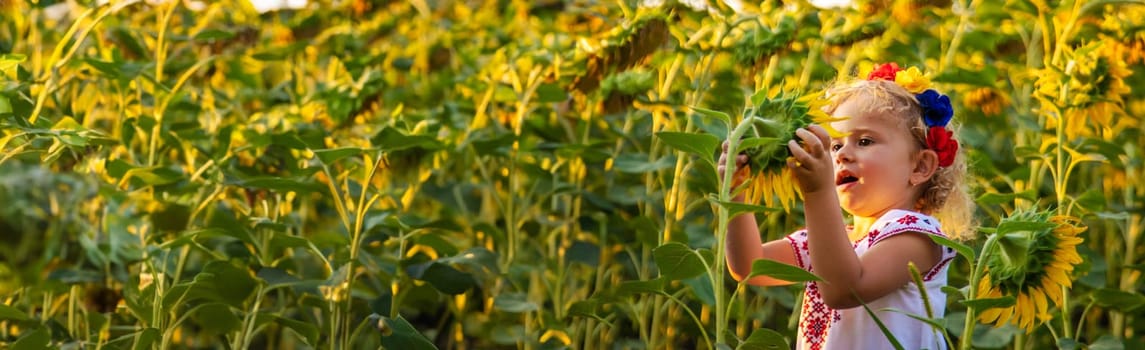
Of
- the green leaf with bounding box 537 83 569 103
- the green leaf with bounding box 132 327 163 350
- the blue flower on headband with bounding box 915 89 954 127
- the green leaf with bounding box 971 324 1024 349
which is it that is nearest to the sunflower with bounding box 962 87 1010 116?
the green leaf with bounding box 971 324 1024 349

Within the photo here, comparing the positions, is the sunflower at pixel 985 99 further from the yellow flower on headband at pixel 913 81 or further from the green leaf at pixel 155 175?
the green leaf at pixel 155 175

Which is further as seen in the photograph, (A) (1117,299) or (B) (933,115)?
(A) (1117,299)

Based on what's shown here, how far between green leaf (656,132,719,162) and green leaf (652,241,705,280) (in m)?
0.11

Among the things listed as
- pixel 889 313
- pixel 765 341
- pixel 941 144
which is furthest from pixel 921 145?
pixel 765 341

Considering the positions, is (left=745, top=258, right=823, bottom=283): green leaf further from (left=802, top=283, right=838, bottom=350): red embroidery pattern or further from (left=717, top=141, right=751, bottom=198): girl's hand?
(left=802, top=283, right=838, bottom=350): red embroidery pattern

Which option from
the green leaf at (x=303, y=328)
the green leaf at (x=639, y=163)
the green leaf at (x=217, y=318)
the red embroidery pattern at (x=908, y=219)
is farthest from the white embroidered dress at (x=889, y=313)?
the green leaf at (x=217, y=318)

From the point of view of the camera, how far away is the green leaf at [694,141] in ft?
3.66

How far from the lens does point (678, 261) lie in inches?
49.1

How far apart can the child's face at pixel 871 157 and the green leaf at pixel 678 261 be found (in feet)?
0.59

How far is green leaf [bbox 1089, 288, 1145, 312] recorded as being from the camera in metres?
1.68

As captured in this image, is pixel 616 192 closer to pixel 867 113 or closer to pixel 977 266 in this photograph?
pixel 867 113

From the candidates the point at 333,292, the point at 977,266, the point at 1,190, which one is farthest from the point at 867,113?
the point at 1,190

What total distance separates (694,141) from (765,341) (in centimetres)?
24

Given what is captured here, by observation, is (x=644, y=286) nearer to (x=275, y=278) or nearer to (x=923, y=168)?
(x=923, y=168)
